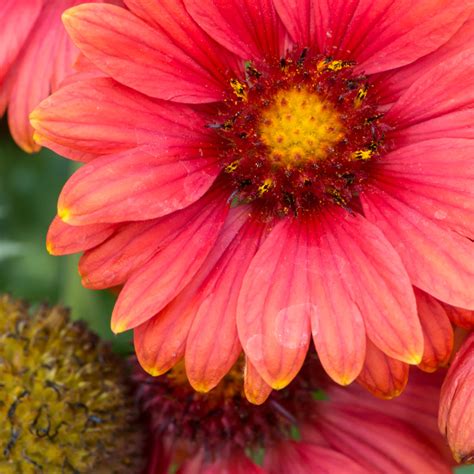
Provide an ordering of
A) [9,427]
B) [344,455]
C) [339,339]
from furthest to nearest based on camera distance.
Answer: [344,455] → [9,427] → [339,339]

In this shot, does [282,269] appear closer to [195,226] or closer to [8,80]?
[195,226]

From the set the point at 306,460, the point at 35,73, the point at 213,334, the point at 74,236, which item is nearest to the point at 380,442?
the point at 306,460

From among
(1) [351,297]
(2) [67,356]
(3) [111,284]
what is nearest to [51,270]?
(2) [67,356]

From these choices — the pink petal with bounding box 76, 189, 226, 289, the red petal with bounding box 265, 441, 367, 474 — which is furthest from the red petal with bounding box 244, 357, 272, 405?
the red petal with bounding box 265, 441, 367, 474

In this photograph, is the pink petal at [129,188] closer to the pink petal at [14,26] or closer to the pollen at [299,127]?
the pollen at [299,127]

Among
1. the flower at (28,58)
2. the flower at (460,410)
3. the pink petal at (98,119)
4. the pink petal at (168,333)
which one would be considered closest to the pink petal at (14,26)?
the flower at (28,58)

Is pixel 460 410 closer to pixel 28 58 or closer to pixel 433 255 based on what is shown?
pixel 433 255

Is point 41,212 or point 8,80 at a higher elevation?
point 8,80
